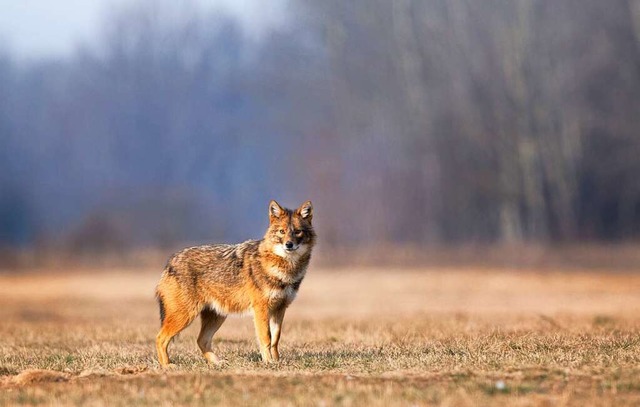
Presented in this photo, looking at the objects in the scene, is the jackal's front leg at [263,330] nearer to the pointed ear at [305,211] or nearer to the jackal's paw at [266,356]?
the jackal's paw at [266,356]

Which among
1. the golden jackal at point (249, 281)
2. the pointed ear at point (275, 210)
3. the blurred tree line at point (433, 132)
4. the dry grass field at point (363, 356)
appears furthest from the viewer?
the blurred tree line at point (433, 132)

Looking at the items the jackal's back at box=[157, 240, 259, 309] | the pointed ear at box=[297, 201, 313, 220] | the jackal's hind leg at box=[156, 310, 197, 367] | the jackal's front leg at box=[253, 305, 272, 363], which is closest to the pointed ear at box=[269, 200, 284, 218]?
the pointed ear at box=[297, 201, 313, 220]

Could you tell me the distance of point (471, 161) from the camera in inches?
1698

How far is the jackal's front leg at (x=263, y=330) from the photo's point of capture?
1121 cm

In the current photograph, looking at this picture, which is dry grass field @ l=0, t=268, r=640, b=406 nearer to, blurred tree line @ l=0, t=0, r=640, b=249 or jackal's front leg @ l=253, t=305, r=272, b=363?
jackal's front leg @ l=253, t=305, r=272, b=363

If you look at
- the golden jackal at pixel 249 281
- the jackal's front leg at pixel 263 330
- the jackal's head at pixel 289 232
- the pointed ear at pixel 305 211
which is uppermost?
the pointed ear at pixel 305 211

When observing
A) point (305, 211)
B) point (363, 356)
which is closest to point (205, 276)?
point (305, 211)

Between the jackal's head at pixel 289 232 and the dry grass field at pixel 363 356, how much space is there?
3.93 ft

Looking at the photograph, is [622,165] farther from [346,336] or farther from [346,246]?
[346,336]

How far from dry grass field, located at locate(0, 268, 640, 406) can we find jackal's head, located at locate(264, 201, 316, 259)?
3.93 ft

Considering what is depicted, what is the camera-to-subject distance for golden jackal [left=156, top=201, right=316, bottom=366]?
1131 cm

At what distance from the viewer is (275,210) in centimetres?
1152

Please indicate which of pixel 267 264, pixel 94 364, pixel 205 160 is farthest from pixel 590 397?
pixel 205 160

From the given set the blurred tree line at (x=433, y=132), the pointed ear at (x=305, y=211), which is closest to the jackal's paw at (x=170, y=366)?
the pointed ear at (x=305, y=211)
